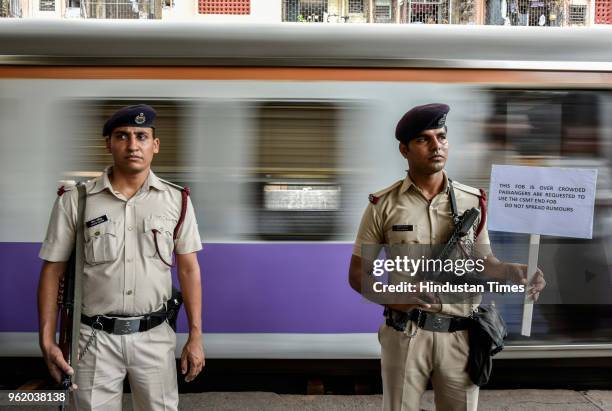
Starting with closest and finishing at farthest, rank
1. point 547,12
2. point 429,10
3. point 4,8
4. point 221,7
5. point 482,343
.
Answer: point 482,343
point 4,8
point 221,7
point 547,12
point 429,10

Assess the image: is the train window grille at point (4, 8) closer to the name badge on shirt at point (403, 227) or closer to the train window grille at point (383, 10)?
the train window grille at point (383, 10)

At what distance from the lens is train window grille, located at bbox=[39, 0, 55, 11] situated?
18.3 m

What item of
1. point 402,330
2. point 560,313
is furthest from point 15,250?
point 560,313

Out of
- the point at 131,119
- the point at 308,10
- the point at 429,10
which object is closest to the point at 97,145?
the point at 131,119

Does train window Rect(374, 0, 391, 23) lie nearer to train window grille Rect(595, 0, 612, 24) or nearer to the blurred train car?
train window grille Rect(595, 0, 612, 24)

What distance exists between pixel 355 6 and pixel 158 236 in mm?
18373

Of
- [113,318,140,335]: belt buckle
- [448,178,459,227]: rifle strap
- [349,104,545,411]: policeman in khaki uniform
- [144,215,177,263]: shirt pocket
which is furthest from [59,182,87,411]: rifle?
[448,178,459,227]: rifle strap

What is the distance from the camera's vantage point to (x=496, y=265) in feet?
8.20

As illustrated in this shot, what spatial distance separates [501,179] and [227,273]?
6.80ft

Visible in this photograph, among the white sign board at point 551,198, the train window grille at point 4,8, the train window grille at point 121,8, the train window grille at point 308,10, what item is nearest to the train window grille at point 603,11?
the train window grille at point 308,10

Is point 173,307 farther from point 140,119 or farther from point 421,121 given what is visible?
point 421,121

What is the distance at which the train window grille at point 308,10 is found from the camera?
18.9 metres

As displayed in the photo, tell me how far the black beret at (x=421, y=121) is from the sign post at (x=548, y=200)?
64 cm

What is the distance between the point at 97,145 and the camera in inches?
167
